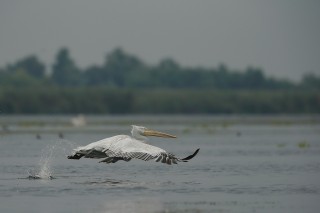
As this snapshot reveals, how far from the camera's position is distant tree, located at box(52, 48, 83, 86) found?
128400 millimetres

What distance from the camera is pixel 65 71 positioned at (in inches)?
5133

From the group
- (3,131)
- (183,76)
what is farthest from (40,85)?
(3,131)

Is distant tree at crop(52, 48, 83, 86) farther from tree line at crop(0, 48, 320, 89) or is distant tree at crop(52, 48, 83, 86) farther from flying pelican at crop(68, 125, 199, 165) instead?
flying pelican at crop(68, 125, 199, 165)

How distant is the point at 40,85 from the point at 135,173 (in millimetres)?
76791

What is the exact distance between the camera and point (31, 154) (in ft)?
88.6

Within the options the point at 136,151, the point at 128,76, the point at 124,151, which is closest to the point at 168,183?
the point at 136,151

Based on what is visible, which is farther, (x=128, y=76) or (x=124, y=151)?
(x=128, y=76)

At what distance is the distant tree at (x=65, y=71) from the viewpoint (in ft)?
421

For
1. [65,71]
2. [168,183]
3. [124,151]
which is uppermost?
[65,71]

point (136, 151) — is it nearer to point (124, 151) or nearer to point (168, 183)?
point (124, 151)

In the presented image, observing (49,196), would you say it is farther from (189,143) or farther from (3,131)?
(3,131)

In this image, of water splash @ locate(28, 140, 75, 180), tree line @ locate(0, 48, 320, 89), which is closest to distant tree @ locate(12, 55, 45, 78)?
tree line @ locate(0, 48, 320, 89)

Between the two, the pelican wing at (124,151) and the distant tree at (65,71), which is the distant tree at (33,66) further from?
the pelican wing at (124,151)

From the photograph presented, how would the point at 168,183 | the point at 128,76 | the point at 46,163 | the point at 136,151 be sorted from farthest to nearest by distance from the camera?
the point at 128,76
the point at 46,163
the point at 136,151
the point at 168,183
